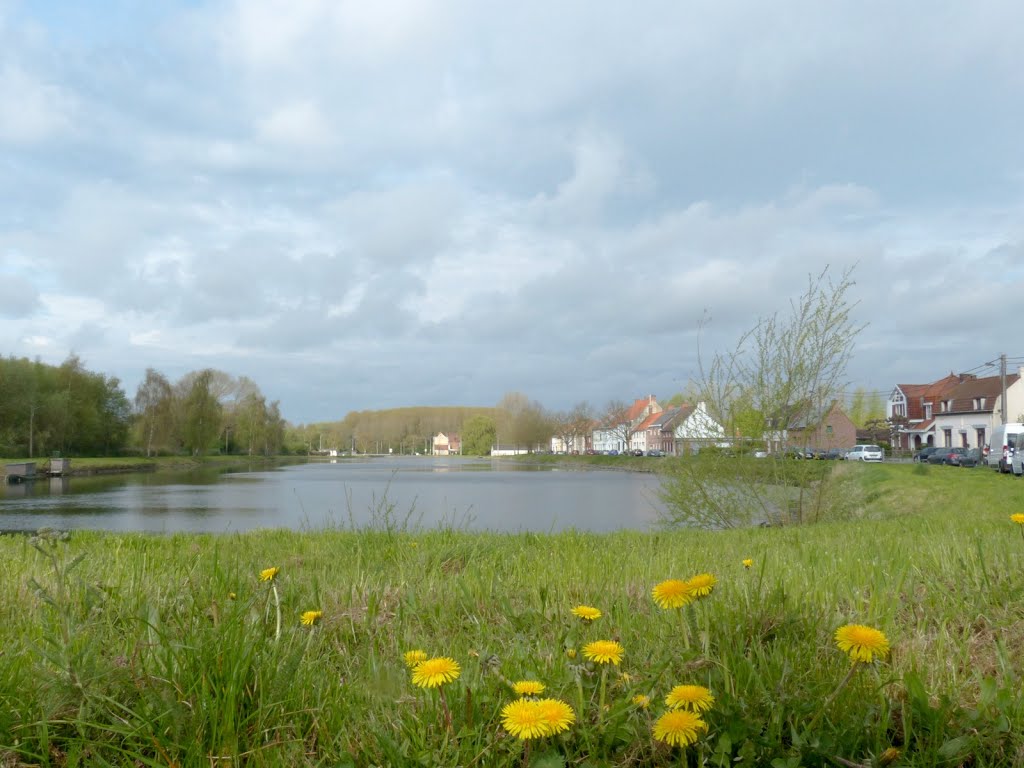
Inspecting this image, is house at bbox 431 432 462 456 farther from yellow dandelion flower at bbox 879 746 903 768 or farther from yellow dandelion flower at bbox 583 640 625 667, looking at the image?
yellow dandelion flower at bbox 879 746 903 768

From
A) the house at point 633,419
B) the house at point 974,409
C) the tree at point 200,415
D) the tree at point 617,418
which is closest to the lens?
the house at point 974,409

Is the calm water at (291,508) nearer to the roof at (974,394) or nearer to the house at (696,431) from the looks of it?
the house at (696,431)

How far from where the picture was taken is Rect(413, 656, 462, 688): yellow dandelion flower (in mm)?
1715

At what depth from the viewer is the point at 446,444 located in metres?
196

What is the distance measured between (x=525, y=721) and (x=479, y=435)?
157 m

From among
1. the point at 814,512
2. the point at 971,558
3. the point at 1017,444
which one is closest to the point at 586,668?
the point at 971,558

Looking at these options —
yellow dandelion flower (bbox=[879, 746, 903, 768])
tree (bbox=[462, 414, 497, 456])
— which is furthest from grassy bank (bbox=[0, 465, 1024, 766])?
tree (bbox=[462, 414, 497, 456])

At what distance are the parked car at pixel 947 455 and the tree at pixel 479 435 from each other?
10376cm

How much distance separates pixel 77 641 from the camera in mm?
2287

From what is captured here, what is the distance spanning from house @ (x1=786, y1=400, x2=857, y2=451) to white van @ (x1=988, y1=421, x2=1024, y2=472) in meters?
23.7

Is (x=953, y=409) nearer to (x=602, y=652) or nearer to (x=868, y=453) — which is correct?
(x=868, y=453)

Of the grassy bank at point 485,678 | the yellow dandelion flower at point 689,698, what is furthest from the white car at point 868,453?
the yellow dandelion flower at point 689,698

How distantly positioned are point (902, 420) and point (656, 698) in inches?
3204

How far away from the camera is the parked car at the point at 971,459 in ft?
153
